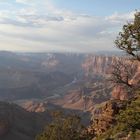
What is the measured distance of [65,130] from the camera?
189 ft

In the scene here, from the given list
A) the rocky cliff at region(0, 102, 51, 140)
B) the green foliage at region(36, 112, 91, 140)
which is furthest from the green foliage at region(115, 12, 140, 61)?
the rocky cliff at region(0, 102, 51, 140)

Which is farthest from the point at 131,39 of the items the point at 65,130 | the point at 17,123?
the point at 17,123

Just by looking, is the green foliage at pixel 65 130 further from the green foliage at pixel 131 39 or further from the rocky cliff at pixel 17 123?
the rocky cliff at pixel 17 123

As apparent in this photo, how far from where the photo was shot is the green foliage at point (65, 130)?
189 feet

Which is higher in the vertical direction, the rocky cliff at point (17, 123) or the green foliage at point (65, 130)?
the green foliage at point (65, 130)

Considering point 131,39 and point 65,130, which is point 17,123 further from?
point 131,39

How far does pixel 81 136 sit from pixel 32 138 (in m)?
107

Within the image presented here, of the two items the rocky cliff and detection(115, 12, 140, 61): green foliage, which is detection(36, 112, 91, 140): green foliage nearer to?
detection(115, 12, 140, 61): green foliage

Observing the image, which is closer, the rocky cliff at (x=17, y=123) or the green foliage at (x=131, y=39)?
the green foliage at (x=131, y=39)

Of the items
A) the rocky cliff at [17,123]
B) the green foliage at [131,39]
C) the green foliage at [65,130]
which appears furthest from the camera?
the rocky cliff at [17,123]

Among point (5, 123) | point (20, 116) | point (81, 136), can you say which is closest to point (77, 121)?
point (81, 136)

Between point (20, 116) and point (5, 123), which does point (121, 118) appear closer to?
point (5, 123)

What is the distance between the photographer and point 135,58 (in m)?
37.5

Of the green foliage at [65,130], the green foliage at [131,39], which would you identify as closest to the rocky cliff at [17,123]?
the green foliage at [65,130]
